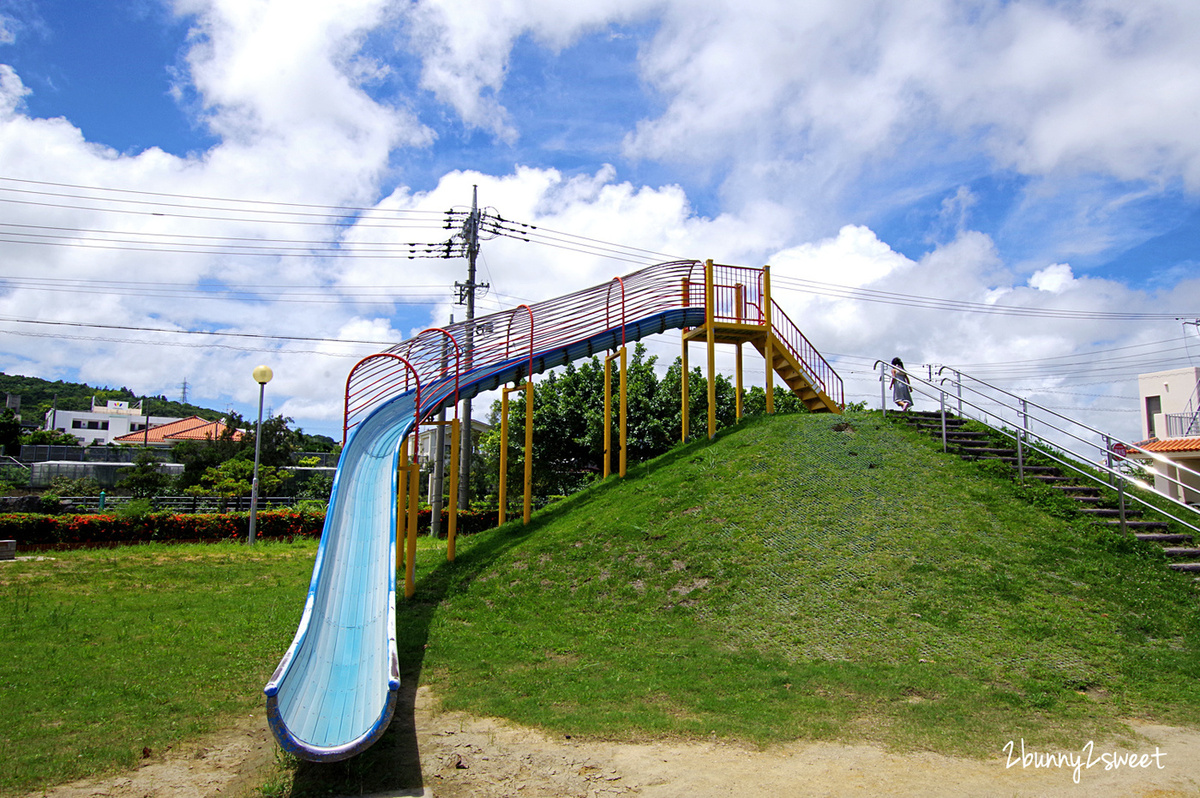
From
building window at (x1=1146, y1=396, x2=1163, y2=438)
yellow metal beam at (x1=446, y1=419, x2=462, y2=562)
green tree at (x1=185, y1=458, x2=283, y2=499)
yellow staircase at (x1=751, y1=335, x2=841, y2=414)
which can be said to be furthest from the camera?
building window at (x1=1146, y1=396, x2=1163, y2=438)

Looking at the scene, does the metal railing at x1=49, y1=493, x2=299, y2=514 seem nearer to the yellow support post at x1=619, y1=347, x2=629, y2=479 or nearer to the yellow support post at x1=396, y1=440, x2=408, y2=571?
the yellow support post at x1=396, y1=440, x2=408, y2=571

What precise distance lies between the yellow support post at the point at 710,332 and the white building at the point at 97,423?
247 feet

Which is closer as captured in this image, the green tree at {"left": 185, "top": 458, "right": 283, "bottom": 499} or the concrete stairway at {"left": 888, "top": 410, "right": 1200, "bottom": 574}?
the concrete stairway at {"left": 888, "top": 410, "right": 1200, "bottom": 574}

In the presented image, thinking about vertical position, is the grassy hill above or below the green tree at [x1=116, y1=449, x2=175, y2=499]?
below

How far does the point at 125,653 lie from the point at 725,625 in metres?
8.18

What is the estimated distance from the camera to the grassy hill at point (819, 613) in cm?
787

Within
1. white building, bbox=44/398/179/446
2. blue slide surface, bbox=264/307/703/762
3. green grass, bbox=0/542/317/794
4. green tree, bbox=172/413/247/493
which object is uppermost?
white building, bbox=44/398/179/446

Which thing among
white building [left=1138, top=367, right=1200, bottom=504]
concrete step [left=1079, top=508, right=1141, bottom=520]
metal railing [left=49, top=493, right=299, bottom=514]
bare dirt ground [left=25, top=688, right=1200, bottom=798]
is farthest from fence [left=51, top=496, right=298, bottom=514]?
white building [left=1138, top=367, right=1200, bottom=504]

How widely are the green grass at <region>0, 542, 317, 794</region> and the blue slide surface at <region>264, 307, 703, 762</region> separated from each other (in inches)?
43.7

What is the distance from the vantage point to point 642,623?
35.0 feet

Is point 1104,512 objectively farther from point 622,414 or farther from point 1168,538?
point 622,414

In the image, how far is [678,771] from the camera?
252 inches

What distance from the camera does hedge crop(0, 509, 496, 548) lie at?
1927 centimetres
